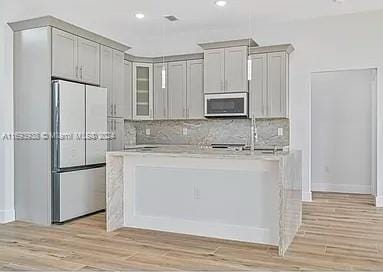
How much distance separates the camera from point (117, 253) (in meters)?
3.35

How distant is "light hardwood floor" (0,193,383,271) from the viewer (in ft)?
10.0

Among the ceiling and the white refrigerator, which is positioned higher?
the ceiling

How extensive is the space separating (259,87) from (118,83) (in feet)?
7.29

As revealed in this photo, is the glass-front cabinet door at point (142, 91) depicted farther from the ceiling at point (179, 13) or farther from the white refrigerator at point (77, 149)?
the white refrigerator at point (77, 149)

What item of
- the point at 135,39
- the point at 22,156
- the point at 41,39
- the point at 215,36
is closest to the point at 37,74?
the point at 41,39

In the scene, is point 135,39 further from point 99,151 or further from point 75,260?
point 75,260

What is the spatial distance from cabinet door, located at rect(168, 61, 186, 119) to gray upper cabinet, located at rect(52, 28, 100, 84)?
5.49 feet

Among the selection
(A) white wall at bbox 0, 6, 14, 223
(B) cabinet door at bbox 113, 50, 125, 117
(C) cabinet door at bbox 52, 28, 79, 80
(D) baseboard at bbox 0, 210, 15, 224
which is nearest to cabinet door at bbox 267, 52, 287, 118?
(B) cabinet door at bbox 113, 50, 125, 117

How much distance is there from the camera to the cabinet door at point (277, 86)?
5766 millimetres

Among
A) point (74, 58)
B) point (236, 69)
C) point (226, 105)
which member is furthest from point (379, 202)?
point (74, 58)

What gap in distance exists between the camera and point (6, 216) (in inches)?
177

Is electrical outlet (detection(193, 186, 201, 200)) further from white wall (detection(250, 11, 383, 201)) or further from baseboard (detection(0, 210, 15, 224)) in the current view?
white wall (detection(250, 11, 383, 201))

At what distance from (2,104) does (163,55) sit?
3185mm

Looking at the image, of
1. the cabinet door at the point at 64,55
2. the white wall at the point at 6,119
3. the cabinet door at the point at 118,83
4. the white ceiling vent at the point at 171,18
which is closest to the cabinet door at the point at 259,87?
the white ceiling vent at the point at 171,18
